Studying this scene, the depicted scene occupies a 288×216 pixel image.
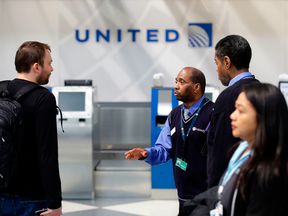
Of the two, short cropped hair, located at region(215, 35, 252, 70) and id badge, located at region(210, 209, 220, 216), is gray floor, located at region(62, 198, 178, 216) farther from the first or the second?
id badge, located at region(210, 209, 220, 216)

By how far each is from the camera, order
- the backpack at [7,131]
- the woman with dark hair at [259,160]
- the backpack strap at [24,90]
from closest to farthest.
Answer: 1. the woman with dark hair at [259,160]
2. the backpack at [7,131]
3. the backpack strap at [24,90]

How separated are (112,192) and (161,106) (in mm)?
1513

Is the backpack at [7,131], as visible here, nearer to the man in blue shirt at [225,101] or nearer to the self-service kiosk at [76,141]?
the man in blue shirt at [225,101]

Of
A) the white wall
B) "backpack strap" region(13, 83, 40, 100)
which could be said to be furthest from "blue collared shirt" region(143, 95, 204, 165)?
the white wall

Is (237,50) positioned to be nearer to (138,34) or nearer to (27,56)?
(27,56)

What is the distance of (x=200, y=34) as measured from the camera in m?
5.36

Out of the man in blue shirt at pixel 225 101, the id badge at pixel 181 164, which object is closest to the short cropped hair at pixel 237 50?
the man in blue shirt at pixel 225 101

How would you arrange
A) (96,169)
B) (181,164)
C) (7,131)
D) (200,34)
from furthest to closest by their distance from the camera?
(200,34) → (96,169) → (181,164) → (7,131)

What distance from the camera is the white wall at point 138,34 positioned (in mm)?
5340

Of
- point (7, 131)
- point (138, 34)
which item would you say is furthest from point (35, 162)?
point (138, 34)

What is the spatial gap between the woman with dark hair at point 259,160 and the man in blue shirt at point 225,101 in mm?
381

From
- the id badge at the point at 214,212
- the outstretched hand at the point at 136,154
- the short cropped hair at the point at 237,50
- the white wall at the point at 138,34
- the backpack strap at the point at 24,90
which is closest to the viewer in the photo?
the id badge at the point at 214,212

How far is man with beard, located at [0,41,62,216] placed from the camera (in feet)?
5.23

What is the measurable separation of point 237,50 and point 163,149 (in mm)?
932
